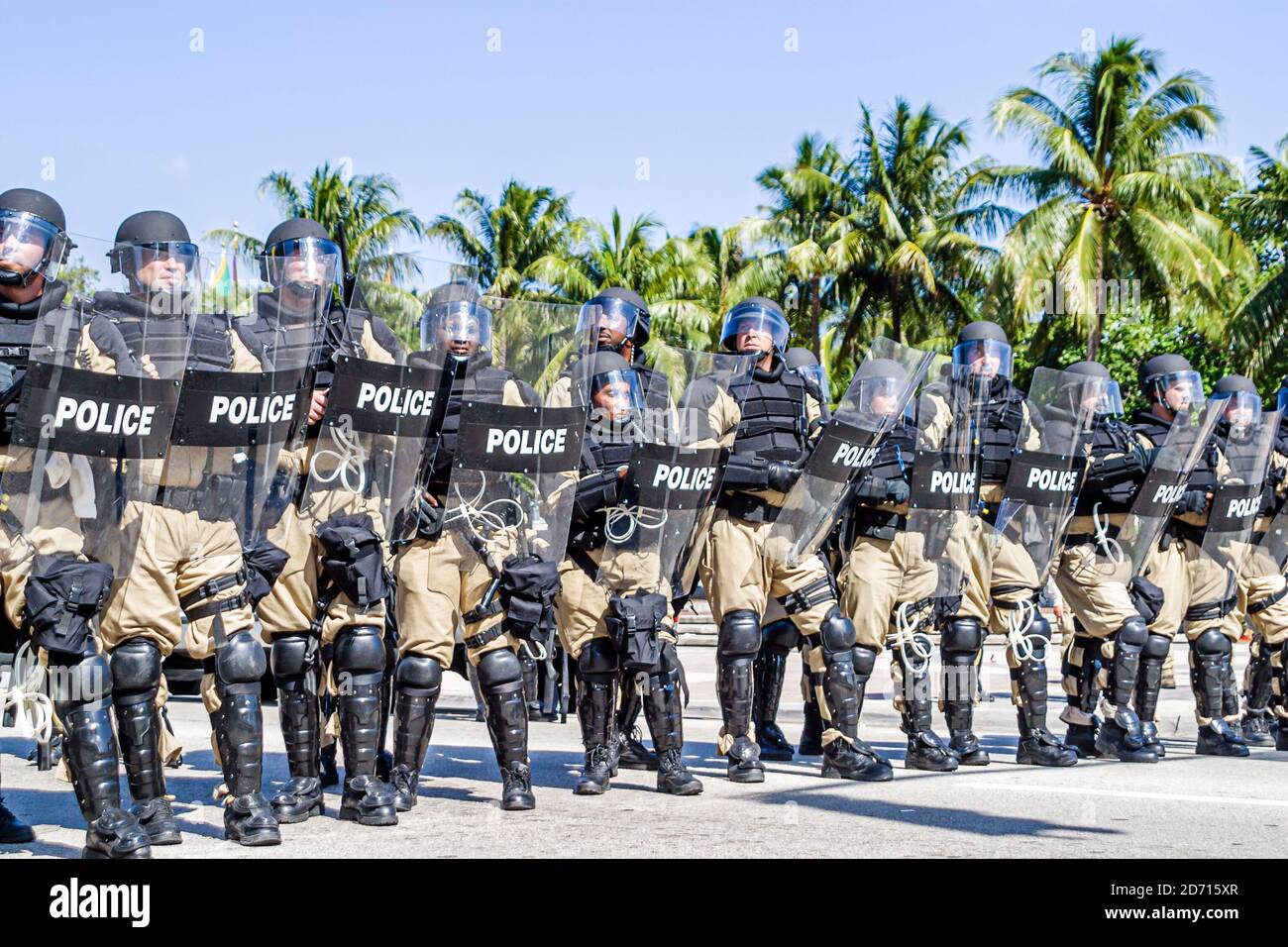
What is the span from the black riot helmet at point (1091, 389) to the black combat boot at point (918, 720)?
1459 mm

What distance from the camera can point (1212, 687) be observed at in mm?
8273

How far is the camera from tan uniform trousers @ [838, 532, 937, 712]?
723cm

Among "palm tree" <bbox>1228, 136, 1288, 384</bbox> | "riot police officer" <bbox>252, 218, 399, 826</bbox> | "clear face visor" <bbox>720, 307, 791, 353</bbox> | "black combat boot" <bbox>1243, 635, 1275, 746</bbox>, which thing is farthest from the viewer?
"palm tree" <bbox>1228, 136, 1288, 384</bbox>

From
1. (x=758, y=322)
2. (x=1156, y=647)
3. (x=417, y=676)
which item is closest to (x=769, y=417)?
(x=758, y=322)

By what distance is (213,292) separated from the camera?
5.08m

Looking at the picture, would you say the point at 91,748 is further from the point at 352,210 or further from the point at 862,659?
the point at 352,210

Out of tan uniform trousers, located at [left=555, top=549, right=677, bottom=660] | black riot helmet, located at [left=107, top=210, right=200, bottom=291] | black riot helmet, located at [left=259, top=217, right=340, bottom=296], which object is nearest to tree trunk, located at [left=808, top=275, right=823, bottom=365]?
tan uniform trousers, located at [left=555, top=549, right=677, bottom=660]

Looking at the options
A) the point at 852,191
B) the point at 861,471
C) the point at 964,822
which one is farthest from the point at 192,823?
the point at 852,191

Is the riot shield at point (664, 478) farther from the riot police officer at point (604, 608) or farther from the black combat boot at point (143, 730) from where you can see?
the black combat boot at point (143, 730)

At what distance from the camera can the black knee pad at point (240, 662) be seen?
490cm

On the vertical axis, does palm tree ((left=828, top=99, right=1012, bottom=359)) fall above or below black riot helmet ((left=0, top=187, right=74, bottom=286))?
above

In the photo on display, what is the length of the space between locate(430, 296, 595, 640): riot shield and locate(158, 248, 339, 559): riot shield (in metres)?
0.60

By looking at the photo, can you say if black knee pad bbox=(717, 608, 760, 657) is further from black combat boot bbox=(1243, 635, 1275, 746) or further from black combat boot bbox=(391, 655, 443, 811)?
black combat boot bbox=(1243, 635, 1275, 746)
